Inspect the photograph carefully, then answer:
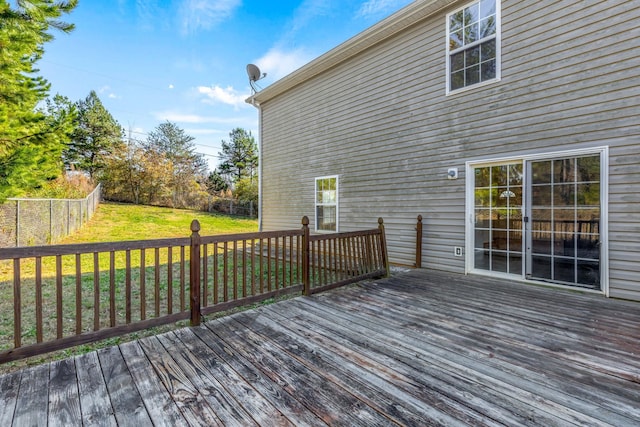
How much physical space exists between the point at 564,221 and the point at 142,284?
16.1 feet

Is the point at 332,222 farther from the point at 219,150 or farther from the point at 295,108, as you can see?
the point at 219,150

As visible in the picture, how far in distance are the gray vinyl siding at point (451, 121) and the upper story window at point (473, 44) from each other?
0.13m

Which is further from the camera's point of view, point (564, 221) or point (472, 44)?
point (472, 44)

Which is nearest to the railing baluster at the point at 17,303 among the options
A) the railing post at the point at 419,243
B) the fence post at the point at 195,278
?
the fence post at the point at 195,278

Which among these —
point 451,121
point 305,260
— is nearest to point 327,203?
point 451,121

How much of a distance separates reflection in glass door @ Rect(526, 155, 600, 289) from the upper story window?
1.66 meters

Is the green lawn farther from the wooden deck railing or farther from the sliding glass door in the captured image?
the sliding glass door

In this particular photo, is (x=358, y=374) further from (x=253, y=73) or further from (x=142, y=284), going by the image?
(x=253, y=73)

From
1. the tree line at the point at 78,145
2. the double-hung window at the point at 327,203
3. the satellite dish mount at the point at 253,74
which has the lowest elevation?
the double-hung window at the point at 327,203

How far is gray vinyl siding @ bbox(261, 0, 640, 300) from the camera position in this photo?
11.1ft

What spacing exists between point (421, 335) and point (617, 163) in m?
3.22

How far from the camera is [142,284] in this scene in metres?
2.44

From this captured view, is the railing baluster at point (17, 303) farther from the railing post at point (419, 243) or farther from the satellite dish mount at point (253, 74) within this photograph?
the satellite dish mount at point (253, 74)

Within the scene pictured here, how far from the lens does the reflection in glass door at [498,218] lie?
13.7ft
